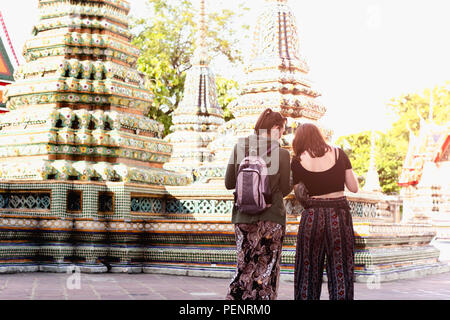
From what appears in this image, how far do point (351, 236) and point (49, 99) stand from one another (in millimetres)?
6085

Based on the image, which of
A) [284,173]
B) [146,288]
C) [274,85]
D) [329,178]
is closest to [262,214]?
[284,173]

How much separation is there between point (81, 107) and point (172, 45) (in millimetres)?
22004

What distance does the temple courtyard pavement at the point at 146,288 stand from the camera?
669cm

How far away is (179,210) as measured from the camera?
10.2m

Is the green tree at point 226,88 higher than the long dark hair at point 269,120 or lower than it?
higher

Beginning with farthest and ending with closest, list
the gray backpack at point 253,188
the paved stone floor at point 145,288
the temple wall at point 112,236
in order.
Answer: the temple wall at point 112,236 → the paved stone floor at point 145,288 → the gray backpack at point 253,188

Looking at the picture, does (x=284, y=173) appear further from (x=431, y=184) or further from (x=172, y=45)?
(x=172, y=45)

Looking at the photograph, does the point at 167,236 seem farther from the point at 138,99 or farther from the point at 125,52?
the point at 125,52

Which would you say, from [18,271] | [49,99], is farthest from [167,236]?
[49,99]

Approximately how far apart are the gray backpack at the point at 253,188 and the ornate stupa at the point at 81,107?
15.1 feet

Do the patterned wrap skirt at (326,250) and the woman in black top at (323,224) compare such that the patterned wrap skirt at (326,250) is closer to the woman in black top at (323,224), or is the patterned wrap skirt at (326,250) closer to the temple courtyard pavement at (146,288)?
the woman in black top at (323,224)

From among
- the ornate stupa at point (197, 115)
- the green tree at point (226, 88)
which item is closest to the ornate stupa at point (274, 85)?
the ornate stupa at point (197, 115)

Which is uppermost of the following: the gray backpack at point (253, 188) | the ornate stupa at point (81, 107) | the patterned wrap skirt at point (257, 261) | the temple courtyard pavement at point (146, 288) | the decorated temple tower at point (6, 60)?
the decorated temple tower at point (6, 60)

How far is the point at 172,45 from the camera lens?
3184 cm
